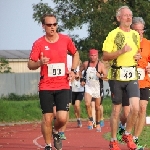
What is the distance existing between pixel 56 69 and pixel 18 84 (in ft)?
127

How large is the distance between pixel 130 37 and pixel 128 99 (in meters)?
1.17

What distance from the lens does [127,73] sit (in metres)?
12.9

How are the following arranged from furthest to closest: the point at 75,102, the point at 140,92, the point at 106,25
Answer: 1. the point at 106,25
2. the point at 75,102
3. the point at 140,92

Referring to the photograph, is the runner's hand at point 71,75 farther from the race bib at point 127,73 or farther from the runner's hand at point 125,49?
the runner's hand at point 125,49

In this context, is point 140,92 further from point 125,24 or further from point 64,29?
point 64,29

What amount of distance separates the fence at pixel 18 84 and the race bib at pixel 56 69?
35.1 meters

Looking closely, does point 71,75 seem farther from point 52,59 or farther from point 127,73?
point 127,73

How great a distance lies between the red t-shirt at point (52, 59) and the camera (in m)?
12.8

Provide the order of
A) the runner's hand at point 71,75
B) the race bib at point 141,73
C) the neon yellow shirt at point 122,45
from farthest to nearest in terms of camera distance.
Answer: the race bib at point 141,73
the runner's hand at point 71,75
the neon yellow shirt at point 122,45

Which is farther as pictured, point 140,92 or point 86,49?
point 86,49

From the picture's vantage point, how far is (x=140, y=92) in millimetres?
14141

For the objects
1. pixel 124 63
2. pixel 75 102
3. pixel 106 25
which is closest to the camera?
pixel 124 63

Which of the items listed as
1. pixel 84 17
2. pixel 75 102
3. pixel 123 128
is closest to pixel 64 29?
pixel 84 17

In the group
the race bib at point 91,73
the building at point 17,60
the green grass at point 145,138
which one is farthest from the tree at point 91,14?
the green grass at point 145,138
